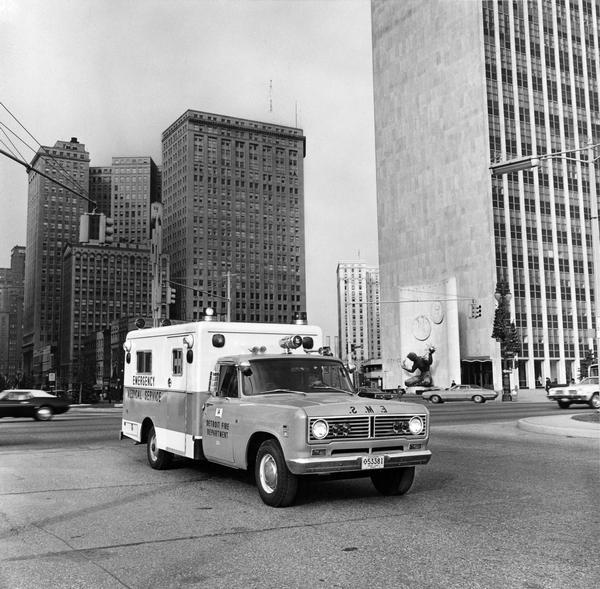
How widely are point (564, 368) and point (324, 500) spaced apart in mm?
95331

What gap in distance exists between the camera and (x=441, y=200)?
99.8 m

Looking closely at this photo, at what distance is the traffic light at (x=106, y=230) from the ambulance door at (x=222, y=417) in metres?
9.66

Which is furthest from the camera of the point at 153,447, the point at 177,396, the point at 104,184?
the point at 104,184

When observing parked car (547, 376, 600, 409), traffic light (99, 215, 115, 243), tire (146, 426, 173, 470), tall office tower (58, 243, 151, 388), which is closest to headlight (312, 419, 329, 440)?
tire (146, 426, 173, 470)

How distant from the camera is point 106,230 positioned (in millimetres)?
18531

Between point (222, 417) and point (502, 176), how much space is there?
87438 millimetres

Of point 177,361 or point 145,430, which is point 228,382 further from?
point 145,430

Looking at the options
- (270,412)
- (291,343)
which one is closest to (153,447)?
(291,343)

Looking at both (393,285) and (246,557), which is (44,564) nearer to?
(246,557)

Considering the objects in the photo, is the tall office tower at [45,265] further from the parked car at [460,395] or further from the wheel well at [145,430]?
the wheel well at [145,430]

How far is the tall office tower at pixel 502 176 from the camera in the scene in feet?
307

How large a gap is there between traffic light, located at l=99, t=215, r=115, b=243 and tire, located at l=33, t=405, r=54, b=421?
13.7 meters

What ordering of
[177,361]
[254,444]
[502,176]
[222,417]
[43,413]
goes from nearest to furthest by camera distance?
[254,444], [222,417], [177,361], [43,413], [502,176]

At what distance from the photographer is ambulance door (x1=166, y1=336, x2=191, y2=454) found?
10.8m
